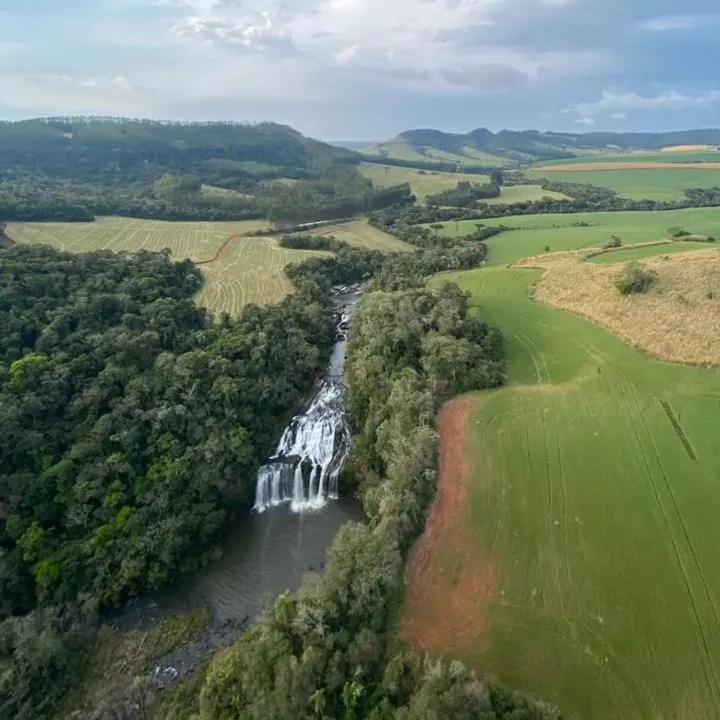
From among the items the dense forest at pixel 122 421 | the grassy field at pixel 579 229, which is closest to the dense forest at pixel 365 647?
the dense forest at pixel 122 421

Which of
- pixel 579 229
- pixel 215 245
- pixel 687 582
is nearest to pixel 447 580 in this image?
pixel 687 582

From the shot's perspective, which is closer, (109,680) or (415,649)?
(415,649)

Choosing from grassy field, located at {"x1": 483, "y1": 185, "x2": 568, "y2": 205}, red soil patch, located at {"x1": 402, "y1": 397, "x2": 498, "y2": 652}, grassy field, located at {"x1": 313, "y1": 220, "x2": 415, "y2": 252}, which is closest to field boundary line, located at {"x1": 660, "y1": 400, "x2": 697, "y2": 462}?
red soil patch, located at {"x1": 402, "y1": 397, "x2": 498, "y2": 652}

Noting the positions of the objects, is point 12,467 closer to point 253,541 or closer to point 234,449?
point 234,449

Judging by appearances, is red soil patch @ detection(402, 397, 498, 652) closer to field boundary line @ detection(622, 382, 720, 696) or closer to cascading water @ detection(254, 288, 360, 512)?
field boundary line @ detection(622, 382, 720, 696)

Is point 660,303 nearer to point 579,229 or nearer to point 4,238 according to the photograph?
point 579,229

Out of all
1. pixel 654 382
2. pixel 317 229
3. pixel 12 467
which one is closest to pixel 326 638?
pixel 12 467
